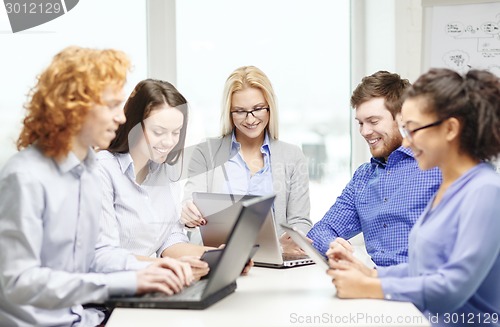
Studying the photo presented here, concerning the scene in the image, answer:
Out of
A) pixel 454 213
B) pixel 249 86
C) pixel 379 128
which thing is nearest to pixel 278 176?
pixel 249 86

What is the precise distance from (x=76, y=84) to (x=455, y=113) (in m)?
0.95

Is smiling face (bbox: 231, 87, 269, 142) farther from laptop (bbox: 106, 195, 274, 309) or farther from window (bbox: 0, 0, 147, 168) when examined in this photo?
laptop (bbox: 106, 195, 274, 309)

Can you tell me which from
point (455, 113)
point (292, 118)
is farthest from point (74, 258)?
point (292, 118)

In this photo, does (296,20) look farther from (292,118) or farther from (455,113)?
(455,113)

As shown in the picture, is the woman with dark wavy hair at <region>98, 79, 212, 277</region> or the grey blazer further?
the grey blazer

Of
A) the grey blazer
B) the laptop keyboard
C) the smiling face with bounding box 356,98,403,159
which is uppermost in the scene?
the smiling face with bounding box 356,98,403,159

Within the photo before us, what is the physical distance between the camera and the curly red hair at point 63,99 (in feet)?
5.27

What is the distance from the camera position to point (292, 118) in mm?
3869

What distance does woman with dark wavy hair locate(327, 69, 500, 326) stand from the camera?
63.7 inches

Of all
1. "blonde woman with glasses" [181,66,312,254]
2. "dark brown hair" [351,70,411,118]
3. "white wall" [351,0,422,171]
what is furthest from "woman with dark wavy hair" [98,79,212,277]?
"white wall" [351,0,422,171]

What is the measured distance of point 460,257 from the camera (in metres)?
1.61

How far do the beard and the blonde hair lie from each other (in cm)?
48

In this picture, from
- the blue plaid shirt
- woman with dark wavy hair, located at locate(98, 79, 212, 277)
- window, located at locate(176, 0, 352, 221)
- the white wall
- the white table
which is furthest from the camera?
window, located at locate(176, 0, 352, 221)

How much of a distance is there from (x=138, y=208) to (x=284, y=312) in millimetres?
839
